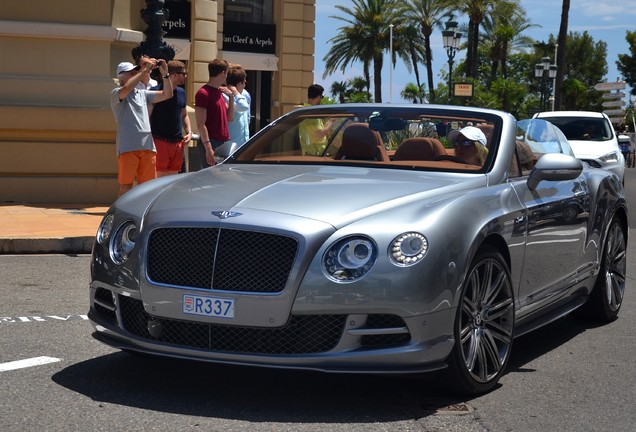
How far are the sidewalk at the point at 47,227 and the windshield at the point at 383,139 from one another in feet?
16.5

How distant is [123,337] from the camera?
596cm

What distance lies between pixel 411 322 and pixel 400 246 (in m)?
0.34

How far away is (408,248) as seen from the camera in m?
5.55

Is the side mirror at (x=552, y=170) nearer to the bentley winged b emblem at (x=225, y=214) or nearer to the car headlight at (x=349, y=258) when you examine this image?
the car headlight at (x=349, y=258)

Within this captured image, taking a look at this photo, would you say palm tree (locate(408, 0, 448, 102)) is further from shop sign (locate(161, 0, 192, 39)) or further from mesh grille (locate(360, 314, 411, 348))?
mesh grille (locate(360, 314, 411, 348))

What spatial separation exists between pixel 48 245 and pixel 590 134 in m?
14.2

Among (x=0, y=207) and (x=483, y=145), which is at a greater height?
(x=483, y=145)

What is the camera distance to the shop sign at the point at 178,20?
31.3 meters

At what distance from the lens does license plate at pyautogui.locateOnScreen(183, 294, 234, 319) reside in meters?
5.55

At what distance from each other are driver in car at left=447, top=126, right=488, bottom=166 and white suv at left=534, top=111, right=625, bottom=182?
613 inches

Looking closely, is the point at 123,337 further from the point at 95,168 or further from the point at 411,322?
the point at 95,168

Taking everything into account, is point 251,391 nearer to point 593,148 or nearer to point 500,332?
point 500,332

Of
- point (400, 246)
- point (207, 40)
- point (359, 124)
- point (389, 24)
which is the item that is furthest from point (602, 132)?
point (389, 24)

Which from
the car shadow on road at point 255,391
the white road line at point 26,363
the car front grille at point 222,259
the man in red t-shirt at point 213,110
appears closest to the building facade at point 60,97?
the man in red t-shirt at point 213,110
